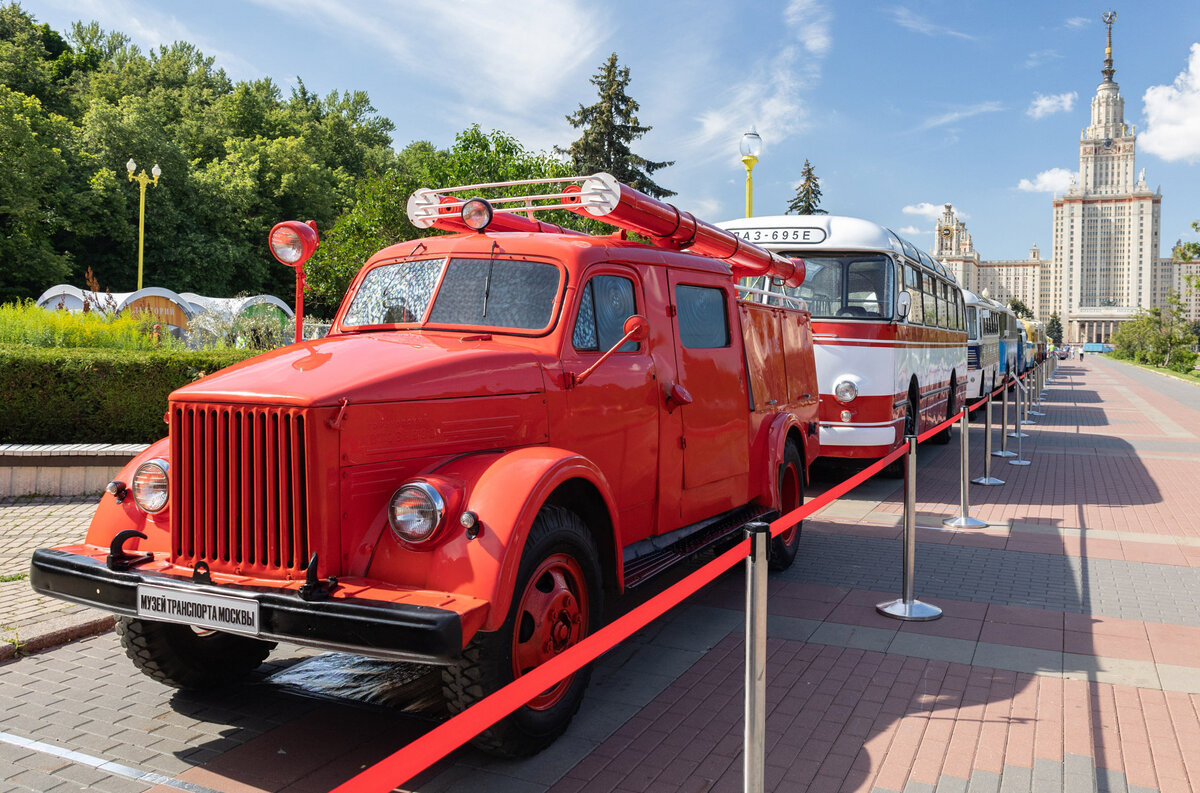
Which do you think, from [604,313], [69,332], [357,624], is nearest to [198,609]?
Result: [357,624]

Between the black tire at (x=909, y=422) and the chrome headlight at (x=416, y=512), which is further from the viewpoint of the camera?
the black tire at (x=909, y=422)

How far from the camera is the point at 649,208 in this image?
5922mm

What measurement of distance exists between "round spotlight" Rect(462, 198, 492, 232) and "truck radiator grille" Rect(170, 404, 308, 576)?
1.99 meters

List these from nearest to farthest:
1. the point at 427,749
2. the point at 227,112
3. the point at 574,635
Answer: the point at 427,749 < the point at 574,635 < the point at 227,112

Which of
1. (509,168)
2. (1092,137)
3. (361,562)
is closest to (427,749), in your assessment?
(361,562)

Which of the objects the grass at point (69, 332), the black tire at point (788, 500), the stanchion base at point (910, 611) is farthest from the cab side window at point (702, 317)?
the grass at point (69, 332)

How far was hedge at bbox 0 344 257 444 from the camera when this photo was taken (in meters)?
9.59

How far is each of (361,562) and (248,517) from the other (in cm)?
49

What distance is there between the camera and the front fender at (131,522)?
3986 millimetres

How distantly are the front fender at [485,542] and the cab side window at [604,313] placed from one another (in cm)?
118

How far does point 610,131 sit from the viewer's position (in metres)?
42.6

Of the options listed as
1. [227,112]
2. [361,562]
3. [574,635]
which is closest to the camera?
[361,562]

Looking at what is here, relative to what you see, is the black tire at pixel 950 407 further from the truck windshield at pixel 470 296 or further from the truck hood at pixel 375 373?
the truck hood at pixel 375 373

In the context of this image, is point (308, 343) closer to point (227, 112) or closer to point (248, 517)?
point (248, 517)
